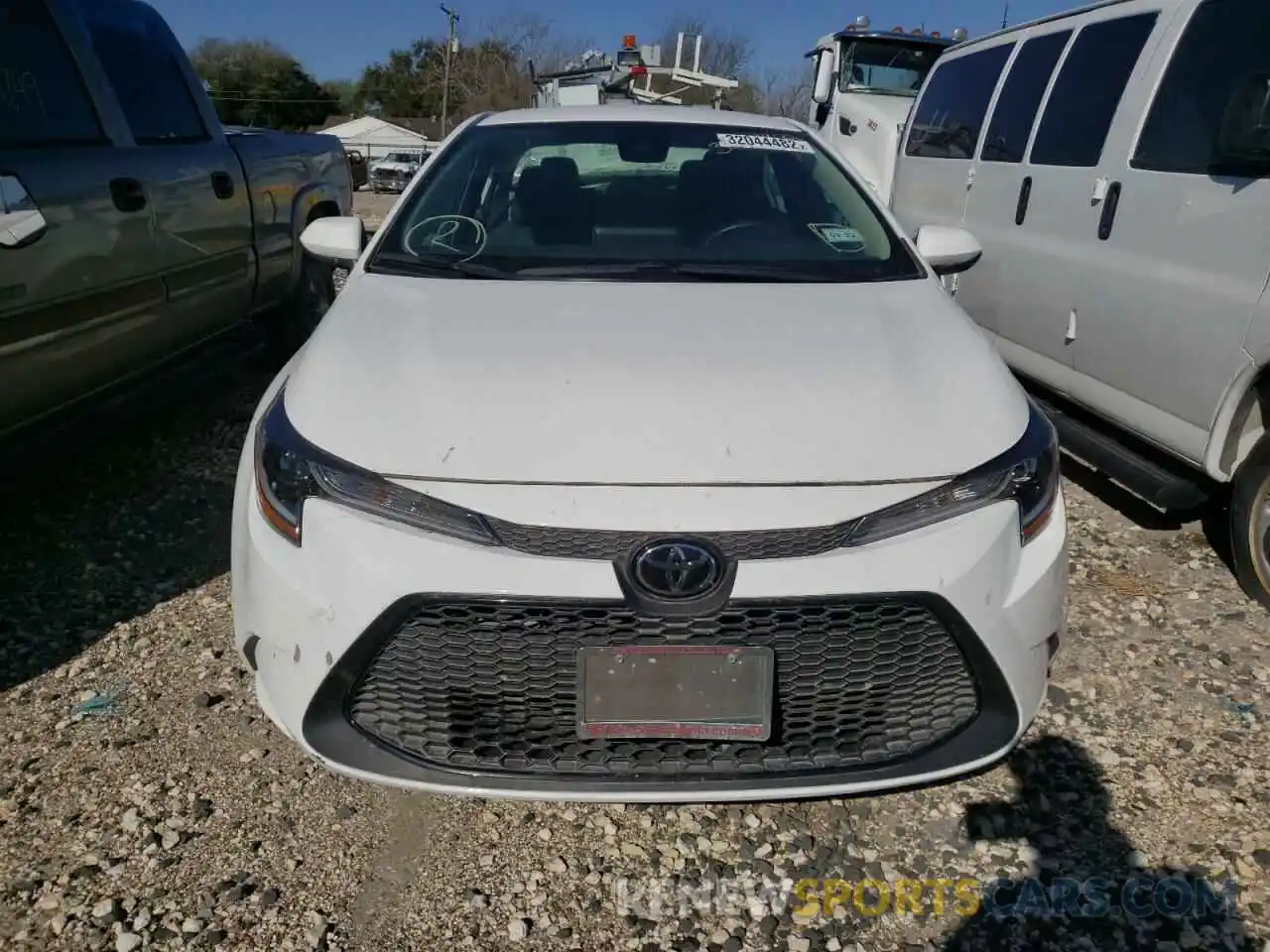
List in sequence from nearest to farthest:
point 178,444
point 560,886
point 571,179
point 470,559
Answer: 1. point 470,559
2. point 560,886
3. point 571,179
4. point 178,444

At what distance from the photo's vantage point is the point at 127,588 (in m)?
3.22

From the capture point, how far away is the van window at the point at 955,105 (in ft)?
17.2

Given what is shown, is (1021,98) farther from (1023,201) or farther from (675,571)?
(675,571)

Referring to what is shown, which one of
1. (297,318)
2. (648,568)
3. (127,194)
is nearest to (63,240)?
(127,194)

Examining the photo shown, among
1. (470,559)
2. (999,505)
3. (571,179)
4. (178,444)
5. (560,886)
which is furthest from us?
(178,444)

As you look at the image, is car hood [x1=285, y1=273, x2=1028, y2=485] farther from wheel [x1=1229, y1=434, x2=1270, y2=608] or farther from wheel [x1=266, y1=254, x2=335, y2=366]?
wheel [x1=266, y1=254, x2=335, y2=366]

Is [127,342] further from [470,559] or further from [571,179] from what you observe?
[470,559]

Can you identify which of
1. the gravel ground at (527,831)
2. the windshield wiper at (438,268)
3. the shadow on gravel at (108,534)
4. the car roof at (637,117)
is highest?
the car roof at (637,117)

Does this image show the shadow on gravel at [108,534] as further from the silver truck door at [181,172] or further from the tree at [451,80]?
the tree at [451,80]

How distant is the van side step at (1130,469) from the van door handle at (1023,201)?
3.14 ft

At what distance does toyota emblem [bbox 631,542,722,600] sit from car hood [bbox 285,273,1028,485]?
0.14 meters

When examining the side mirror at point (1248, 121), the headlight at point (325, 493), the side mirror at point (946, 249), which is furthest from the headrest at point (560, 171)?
the side mirror at point (1248, 121)

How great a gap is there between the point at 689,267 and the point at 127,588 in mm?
2105

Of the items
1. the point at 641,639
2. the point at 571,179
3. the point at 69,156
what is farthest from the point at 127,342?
the point at 641,639
